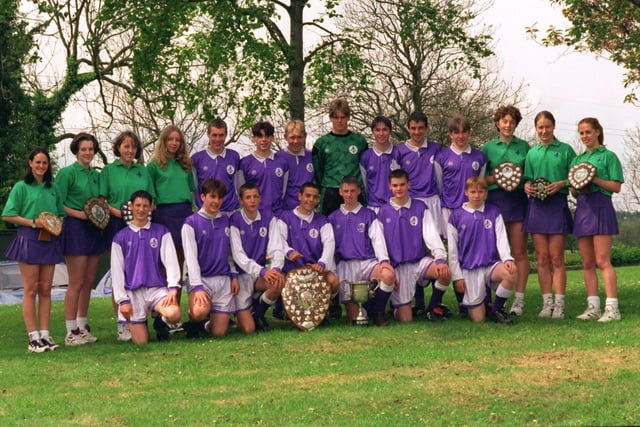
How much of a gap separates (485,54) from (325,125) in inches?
674

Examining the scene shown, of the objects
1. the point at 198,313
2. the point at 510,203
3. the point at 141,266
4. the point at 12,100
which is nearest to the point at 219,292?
the point at 198,313

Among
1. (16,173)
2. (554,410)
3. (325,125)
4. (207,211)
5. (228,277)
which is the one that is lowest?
(554,410)

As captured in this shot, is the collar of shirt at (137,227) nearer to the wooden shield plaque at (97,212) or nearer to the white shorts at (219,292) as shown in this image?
the wooden shield plaque at (97,212)

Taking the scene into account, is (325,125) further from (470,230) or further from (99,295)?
(470,230)

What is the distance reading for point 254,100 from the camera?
1812 centimetres

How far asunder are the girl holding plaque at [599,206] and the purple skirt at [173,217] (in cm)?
461

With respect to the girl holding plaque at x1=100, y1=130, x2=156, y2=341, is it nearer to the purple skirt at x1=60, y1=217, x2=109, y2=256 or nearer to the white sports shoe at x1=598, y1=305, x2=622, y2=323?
the purple skirt at x1=60, y1=217, x2=109, y2=256

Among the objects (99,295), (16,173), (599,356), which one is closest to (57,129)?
(16,173)

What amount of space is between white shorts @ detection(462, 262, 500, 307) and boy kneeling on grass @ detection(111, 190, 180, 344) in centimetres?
337

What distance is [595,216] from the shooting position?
1085 cm

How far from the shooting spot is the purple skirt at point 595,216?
10820mm

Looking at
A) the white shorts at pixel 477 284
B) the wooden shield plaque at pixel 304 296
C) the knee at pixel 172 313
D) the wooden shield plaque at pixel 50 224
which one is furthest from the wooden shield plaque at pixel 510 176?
the wooden shield plaque at pixel 50 224

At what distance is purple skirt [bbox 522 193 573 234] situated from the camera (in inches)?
438

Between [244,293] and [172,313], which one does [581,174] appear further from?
[172,313]
